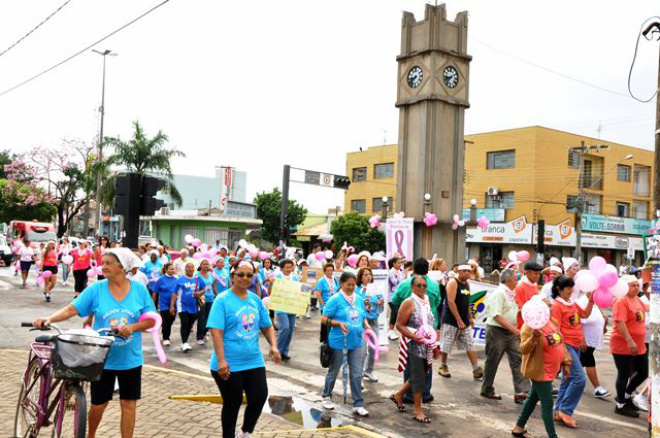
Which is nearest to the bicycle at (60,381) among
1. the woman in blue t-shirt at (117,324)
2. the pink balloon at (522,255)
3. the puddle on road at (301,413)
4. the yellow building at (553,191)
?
the woman in blue t-shirt at (117,324)

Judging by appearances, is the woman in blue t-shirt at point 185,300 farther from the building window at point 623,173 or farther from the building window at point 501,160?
the building window at point 623,173

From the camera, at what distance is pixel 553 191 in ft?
135

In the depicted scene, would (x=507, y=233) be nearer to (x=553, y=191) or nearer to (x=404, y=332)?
(x=553, y=191)

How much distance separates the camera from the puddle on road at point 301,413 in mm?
6333

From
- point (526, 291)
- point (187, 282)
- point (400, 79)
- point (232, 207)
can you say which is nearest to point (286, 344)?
point (187, 282)

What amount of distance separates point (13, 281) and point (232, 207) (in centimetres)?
2178

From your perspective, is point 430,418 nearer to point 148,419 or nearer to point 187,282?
point 148,419

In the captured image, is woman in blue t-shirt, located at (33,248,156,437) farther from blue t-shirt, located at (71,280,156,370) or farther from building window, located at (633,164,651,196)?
building window, located at (633,164,651,196)

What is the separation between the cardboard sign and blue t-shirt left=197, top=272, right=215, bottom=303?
4.92 feet

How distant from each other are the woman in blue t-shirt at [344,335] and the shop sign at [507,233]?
32.1 metres

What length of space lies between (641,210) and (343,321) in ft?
155

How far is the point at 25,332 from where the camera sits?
11.1m

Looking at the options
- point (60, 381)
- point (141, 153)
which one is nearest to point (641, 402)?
point (60, 381)

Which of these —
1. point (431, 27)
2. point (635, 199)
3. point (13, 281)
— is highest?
point (431, 27)
